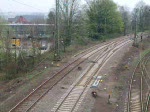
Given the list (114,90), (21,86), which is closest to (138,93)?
(114,90)

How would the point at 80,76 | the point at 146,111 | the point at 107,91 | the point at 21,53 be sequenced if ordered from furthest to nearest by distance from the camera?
the point at 21,53 < the point at 80,76 < the point at 107,91 < the point at 146,111

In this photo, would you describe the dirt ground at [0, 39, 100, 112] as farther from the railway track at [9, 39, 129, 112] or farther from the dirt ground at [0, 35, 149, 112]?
the railway track at [9, 39, 129, 112]

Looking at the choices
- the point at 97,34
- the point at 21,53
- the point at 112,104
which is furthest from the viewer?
the point at 97,34

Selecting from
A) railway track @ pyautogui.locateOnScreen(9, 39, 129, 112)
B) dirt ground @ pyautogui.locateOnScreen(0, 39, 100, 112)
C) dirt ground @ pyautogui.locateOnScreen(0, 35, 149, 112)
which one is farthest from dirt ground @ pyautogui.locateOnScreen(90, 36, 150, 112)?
dirt ground @ pyautogui.locateOnScreen(0, 39, 100, 112)

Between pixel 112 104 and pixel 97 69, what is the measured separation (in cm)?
984

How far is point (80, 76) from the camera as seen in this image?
2244cm

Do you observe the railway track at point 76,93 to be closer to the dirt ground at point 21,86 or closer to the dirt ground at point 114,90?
the dirt ground at point 114,90

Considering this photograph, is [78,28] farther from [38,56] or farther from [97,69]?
[97,69]

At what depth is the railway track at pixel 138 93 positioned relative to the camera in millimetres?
14732

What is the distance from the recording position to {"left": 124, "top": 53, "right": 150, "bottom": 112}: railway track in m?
14.7

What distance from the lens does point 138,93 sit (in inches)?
690

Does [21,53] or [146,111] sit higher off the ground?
[21,53]

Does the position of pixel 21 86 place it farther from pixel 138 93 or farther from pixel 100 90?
pixel 138 93

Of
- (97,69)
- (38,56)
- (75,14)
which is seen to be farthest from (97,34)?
(97,69)
